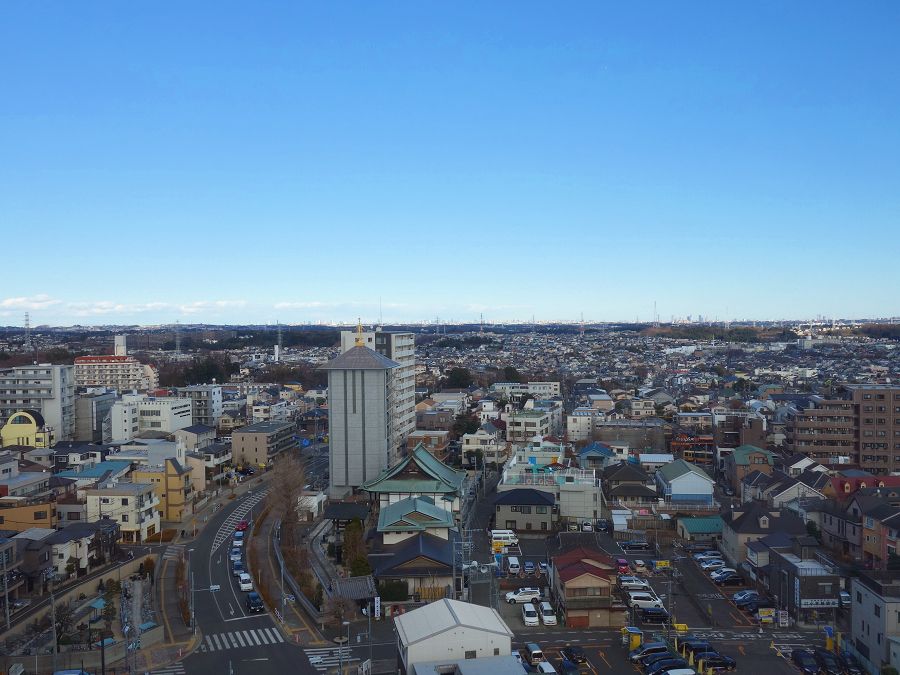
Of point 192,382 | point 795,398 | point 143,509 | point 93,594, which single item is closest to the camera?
point 93,594

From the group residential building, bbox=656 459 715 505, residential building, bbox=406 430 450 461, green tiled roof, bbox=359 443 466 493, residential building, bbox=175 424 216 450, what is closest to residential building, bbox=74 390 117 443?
residential building, bbox=175 424 216 450

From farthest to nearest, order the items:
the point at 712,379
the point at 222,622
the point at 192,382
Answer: the point at 712,379 → the point at 192,382 → the point at 222,622

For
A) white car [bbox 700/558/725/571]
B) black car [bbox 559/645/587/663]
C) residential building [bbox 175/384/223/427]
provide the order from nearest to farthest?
1. black car [bbox 559/645/587/663]
2. white car [bbox 700/558/725/571]
3. residential building [bbox 175/384/223/427]

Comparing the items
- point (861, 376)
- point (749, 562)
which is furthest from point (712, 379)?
point (749, 562)

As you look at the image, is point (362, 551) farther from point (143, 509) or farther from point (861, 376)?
point (861, 376)

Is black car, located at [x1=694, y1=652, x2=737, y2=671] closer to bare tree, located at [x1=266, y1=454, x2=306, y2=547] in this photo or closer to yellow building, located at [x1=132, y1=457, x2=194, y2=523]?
bare tree, located at [x1=266, y1=454, x2=306, y2=547]

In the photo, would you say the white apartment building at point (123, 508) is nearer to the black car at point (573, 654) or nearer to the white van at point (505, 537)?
the white van at point (505, 537)
